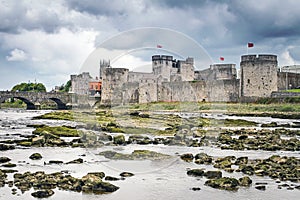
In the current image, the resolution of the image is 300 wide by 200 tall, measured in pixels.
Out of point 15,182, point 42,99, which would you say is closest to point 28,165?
point 15,182

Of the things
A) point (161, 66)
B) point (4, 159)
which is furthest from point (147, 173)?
point (161, 66)

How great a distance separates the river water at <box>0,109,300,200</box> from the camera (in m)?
10.2

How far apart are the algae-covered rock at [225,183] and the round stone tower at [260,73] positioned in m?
32.5

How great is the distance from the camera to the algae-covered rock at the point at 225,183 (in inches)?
427

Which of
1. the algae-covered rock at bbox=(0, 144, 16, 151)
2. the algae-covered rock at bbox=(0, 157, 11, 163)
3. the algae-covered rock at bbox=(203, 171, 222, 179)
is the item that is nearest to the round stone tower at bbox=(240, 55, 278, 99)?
the algae-covered rock at bbox=(0, 144, 16, 151)

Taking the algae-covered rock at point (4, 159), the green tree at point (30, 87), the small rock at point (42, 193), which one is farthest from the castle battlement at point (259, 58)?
the green tree at point (30, 87)

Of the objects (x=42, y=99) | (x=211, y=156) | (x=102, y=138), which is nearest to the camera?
(x=211, y=156)

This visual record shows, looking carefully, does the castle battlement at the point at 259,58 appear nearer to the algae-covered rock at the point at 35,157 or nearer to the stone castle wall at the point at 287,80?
the stone castle wall at the point at 287,80

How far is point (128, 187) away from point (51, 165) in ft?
11.0

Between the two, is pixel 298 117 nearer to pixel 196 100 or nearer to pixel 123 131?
pixel 123 131

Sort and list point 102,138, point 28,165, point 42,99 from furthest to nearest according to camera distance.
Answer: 1. point 42,99
2. point 102,138
3. point 28,165

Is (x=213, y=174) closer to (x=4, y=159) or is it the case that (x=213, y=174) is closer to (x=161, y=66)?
(x=4, y=159)

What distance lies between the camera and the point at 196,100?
51.5 m

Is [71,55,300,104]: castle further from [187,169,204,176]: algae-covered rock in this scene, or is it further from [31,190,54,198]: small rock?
[31,190,54,198]: small rock
